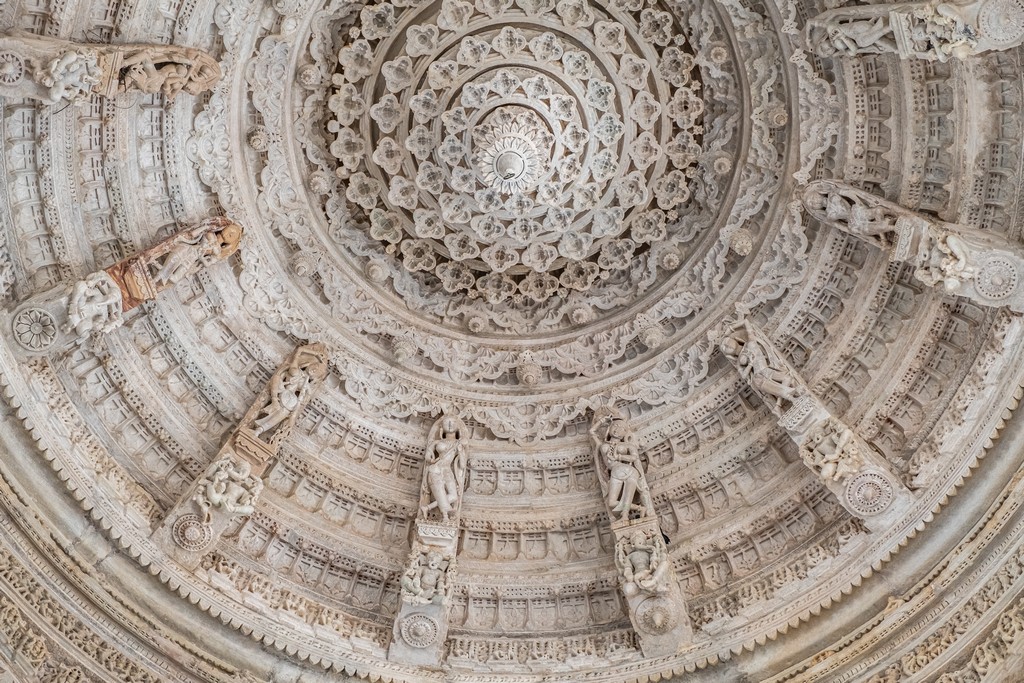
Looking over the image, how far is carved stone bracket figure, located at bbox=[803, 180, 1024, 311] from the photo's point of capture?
974cm

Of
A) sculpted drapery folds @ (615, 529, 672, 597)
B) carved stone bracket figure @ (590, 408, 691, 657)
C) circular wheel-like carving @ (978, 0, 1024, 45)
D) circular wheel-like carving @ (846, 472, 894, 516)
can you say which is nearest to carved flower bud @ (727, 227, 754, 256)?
carved stone bracket figure @ (590, 408, 691, 657)

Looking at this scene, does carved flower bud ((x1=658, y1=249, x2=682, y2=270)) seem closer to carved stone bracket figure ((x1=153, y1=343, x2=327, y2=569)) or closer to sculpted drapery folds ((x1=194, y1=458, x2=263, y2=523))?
carved stone bracket figure ((x1=153, y1=343, x2=327, y2=569))

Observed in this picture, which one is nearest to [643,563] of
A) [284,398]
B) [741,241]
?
[741,241]

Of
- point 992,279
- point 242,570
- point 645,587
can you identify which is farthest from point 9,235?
point 992,279

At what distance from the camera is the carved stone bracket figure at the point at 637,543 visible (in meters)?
10.5

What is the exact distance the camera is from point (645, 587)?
10.7 meters

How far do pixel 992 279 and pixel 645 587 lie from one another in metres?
5.28

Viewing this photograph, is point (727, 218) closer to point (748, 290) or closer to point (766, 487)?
point (748, 290)

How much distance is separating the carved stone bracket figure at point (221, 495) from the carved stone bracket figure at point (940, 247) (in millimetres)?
7405

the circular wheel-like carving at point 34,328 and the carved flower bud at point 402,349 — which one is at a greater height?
the carved flower bud at point 402,349

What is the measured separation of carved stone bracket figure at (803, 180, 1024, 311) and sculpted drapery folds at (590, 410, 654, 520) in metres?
3.94

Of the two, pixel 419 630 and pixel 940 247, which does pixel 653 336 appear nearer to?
pixel 940 247

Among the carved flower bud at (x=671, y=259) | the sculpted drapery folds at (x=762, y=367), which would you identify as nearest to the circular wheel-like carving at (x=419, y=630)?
the sculpted drapery folds at (x=762, y=367)

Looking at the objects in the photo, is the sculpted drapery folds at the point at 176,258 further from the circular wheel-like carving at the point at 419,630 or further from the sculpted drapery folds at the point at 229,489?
the circular wheel-like carving at the point at 419,630
